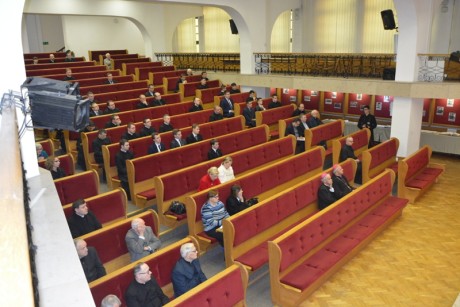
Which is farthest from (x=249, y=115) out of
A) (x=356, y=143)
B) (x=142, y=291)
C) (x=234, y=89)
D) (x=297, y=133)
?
(x=142, y=291)

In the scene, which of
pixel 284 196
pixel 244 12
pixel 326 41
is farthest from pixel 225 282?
pixel 326 41

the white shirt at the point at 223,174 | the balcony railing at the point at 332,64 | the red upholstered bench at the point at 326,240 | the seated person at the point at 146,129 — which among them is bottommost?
the red upholstered bench at the point at 326,240

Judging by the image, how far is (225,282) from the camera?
371cm

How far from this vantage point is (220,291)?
3.66 m

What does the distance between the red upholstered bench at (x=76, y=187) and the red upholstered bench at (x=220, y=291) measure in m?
2.72

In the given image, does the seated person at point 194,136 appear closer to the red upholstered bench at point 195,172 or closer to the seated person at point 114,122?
the red upholstered bench at point 195,172

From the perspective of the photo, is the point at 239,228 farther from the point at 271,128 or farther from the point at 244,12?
the point at 244,12

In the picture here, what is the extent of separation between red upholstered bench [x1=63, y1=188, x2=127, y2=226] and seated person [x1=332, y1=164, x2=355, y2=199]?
3028 mm

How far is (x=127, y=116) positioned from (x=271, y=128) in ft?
11.0

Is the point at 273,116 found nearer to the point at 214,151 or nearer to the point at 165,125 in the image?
the point at 165,125

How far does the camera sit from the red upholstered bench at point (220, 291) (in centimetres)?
341

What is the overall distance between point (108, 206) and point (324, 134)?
208 inches

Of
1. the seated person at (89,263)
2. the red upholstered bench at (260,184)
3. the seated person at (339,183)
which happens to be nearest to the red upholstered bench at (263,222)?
the red upholstered bench at (260,184)

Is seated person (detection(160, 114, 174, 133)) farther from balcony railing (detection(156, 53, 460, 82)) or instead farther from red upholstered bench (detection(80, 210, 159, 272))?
balcony railing (detection(156, 53, 460, 82))
